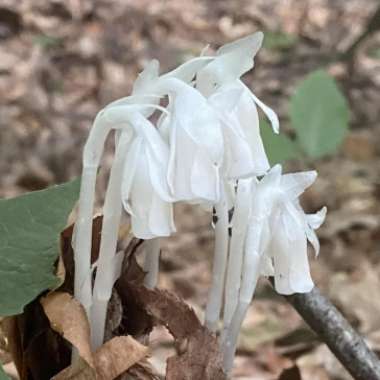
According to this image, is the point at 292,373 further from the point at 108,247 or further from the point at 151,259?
the point at 108,247

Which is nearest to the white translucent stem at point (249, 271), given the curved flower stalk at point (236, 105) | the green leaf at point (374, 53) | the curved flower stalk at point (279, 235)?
the curved flower stalk at point (279, 235)

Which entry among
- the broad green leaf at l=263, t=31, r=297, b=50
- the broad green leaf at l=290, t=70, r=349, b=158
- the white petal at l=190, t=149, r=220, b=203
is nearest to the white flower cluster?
the white petal at l=190, t=149, r=220, b=203

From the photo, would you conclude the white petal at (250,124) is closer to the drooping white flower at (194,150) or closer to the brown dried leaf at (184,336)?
the drooping white flower at (194,150)

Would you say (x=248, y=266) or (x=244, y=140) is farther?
(x=248, y=266)

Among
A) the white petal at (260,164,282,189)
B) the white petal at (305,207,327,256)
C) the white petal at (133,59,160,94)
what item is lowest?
the white petal at (305,207,327,256)

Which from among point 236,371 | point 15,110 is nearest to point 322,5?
point 15,110

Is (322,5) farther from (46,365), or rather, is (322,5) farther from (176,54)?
(46,365)

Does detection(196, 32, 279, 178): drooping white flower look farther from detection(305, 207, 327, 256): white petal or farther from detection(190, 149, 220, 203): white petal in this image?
detection(305, 207, 327, 256): white petal
